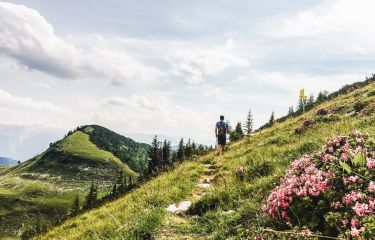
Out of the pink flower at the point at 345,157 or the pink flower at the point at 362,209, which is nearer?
the pink flower at the point at 362,209

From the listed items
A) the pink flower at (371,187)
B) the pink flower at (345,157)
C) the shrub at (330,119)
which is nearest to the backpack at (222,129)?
the shrub at (330,119)

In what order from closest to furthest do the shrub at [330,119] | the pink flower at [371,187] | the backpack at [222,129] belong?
the pink flower at [371,187] < the shrub at [330,119] < the backpack at [222,129]

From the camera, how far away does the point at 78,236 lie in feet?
36.7

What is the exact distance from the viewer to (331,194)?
5781 millimetres

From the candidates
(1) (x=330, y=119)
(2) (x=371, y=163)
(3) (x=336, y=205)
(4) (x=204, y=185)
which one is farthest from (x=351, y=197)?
(1) (x=330, y=119)

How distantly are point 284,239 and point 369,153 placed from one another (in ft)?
7.79

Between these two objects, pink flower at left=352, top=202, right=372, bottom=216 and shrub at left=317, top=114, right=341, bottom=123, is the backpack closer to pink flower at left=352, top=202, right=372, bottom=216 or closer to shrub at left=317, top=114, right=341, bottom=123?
shrub at left=317, top=114, right=341, bottom=123

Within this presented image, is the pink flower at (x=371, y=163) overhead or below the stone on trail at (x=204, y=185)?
overhead

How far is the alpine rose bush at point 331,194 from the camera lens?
16.8 feet

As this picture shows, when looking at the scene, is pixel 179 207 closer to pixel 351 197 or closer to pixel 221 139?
pixel 351 197

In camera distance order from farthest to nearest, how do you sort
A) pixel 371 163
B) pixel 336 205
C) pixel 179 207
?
pixel 179 207, pixel 371 163, pixel 336 205

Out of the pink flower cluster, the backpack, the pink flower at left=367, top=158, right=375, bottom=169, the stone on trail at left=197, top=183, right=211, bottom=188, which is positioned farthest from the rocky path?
the backpack

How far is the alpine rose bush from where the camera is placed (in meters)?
5.11

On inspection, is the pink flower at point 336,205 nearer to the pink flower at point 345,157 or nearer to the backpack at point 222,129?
the pink flower at point 345,157
